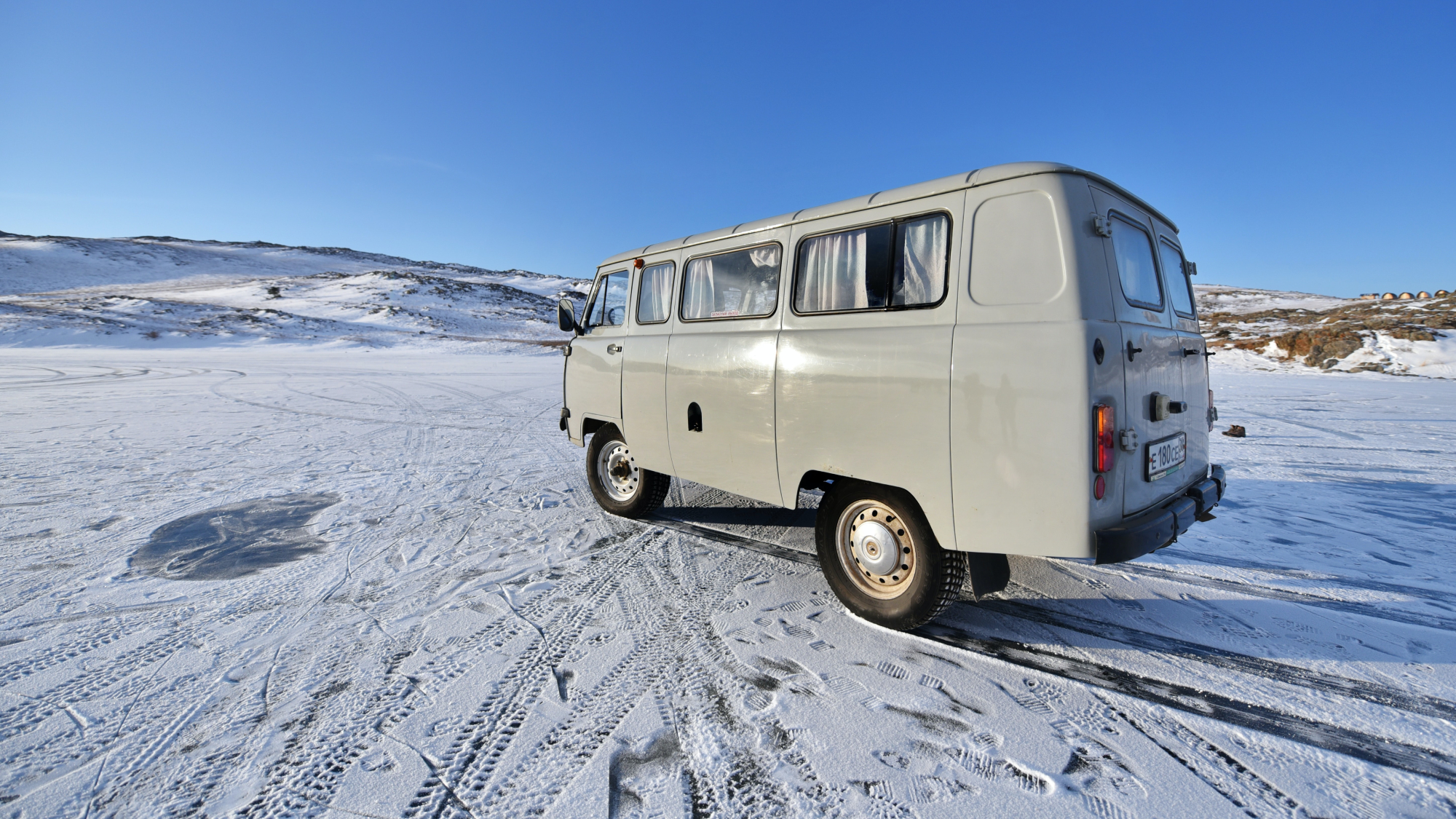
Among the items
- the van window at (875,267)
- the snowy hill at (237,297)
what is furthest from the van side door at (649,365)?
the snowy hill at (237,297)

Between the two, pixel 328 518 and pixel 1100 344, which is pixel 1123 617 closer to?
pixel 1100 344

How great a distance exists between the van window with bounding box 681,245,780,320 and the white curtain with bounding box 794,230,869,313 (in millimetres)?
221

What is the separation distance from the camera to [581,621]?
3748mm

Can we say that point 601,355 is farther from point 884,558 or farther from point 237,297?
point 237,297

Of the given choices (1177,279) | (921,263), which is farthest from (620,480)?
(1177,279)

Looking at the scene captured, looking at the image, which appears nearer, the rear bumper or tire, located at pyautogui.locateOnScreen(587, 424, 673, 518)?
the rear bumper

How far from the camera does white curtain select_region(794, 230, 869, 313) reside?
12.3 feet

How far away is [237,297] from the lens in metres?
56.1

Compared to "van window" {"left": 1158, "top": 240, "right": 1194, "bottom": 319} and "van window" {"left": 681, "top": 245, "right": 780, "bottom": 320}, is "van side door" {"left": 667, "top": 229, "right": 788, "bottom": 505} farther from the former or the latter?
"van window" {"left": 1158, "top": 240, "right": 1194, "bottom": 319}

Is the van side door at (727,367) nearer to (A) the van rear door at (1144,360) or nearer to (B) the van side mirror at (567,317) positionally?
(B) the van side mirror at (567,317)

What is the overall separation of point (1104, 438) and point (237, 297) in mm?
69830

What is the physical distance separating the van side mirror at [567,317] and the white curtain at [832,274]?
261cm

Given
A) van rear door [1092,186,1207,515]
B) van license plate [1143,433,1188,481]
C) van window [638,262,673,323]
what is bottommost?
van license plate [1143,433,1188,481]

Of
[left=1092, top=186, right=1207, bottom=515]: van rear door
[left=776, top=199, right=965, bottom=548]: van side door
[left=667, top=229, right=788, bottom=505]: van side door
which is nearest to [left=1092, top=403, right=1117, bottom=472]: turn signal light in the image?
[left=1092, top=186, right=1207, bottom=515]: van rear door
